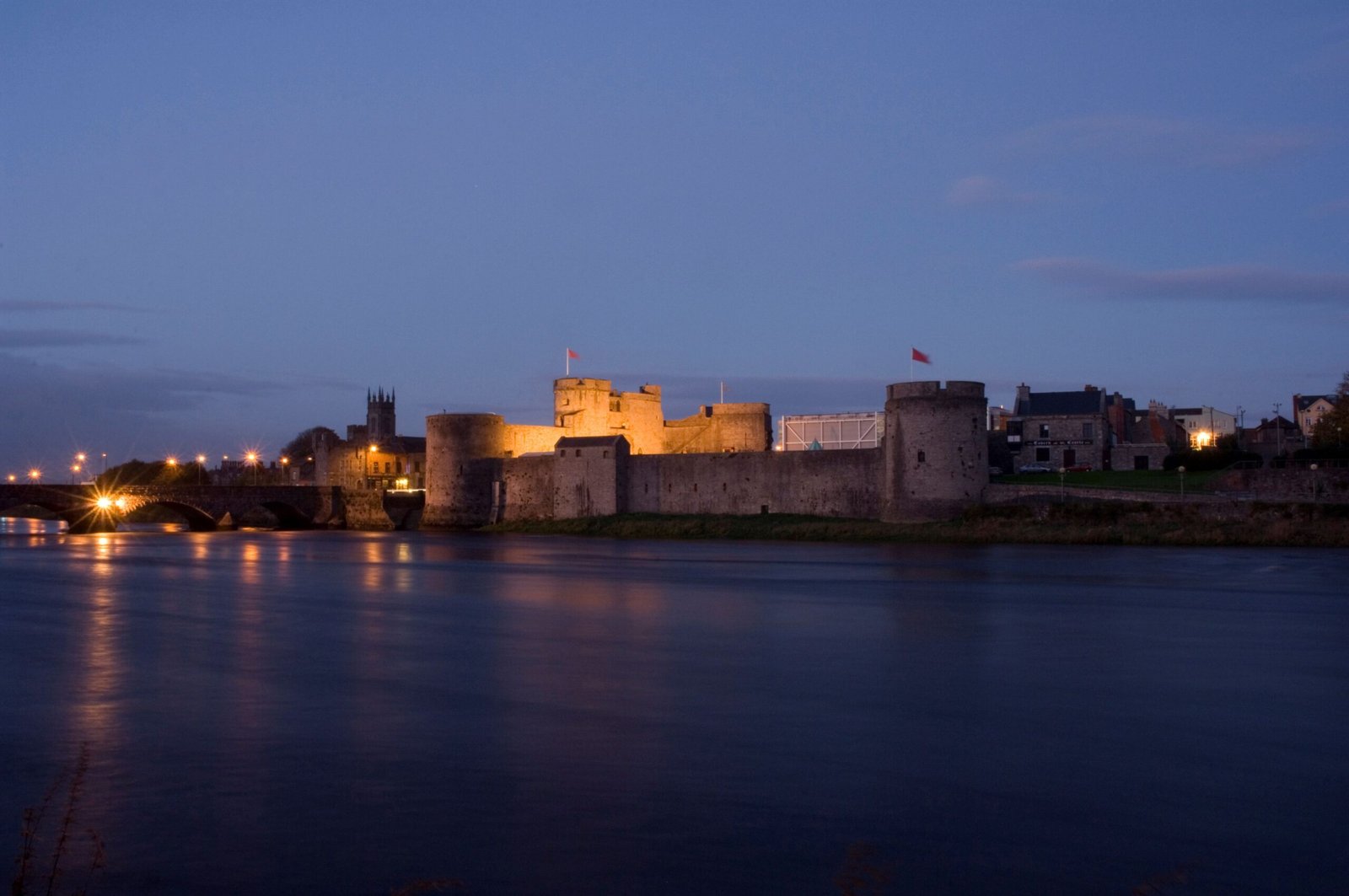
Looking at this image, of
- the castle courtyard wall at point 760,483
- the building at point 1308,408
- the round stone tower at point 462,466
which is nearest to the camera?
the castle courtyard wall at point 760,483

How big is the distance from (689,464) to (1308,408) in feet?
124

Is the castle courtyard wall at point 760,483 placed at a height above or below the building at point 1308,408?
below

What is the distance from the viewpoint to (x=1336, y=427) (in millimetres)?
37344

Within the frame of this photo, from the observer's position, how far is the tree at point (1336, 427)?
3600 cm

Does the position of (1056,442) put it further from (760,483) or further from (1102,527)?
(1102,527)

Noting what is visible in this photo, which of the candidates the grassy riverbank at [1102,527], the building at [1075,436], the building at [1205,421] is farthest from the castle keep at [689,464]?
the building at [1205,421]

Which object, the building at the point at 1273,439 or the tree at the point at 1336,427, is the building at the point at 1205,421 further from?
the tree at the point at 1336,427

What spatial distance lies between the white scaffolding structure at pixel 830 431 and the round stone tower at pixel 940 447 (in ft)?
35.3

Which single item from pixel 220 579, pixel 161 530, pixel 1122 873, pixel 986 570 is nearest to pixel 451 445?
pixel 161 530

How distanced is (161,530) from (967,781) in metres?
47.2

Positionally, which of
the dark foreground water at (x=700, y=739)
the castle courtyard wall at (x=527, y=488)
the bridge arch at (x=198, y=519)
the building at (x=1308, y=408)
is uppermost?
the building at (x=1308, y=408)

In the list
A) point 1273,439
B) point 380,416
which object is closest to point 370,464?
point 380,416

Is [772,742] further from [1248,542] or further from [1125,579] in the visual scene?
[1248,542]

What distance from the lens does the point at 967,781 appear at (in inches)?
277
